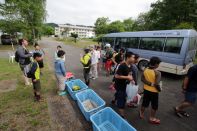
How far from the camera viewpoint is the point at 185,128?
3496mm

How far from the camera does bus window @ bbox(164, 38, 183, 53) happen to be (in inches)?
274

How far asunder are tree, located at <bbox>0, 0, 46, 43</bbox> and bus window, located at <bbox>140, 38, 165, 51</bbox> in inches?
824

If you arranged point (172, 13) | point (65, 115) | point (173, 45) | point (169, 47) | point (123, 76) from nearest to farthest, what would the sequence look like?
point (123, 76) < point (65, 115) < point (173, 45) < point (169, 47) < point (172, 13)

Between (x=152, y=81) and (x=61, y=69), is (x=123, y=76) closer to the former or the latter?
(x=152, y=81)

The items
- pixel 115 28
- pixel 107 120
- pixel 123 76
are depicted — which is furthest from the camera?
pixel 115 28

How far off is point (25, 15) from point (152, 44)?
22621 millimetres

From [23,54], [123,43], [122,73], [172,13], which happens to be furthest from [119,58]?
[172,13]

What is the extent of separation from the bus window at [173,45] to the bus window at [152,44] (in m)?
0.35

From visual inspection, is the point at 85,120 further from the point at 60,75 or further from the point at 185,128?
the point at 185,128

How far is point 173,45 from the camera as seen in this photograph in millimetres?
7234

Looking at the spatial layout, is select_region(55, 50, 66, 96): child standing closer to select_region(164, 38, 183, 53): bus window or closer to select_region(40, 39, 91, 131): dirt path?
select_region(40, 39, 91, 131): dirt path

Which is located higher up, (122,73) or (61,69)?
(122,73)

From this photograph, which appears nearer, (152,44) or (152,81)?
(152,81)

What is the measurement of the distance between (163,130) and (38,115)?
→ 138 inches
